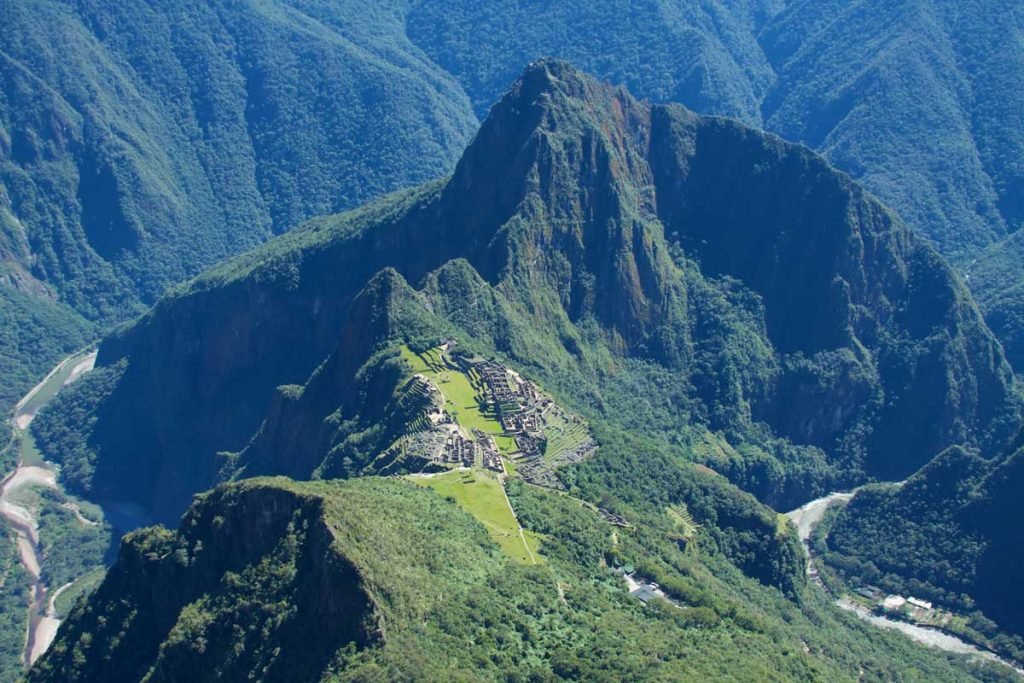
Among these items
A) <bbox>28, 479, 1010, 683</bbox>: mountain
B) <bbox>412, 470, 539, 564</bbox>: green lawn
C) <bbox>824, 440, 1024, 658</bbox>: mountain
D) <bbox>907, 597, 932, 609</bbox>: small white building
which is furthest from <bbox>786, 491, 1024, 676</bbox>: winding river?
<bbox>412, 470, 539, 564</bbox>: green lawn

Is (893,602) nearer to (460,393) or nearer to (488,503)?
(460,393)

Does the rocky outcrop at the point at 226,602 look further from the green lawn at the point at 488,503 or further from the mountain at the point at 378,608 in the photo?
the green lawn at the point at 488,503

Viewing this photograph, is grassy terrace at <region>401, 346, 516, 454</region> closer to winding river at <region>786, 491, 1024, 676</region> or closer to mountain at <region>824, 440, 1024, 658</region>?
winding river at <region>786, 491, 1024, 676</region>

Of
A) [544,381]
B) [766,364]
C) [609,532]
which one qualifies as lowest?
[609,532]

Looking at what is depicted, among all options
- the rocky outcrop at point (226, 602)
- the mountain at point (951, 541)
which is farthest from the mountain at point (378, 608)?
the mountain at point (951, 541)

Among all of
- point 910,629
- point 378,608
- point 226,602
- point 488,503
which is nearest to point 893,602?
point 910,629

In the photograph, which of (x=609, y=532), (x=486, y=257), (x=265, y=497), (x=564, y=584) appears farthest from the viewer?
(x=486, y=257)

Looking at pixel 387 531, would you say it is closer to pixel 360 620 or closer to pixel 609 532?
pixel 360 620

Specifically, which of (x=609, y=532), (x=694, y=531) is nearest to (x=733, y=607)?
(x=609, y=532)
